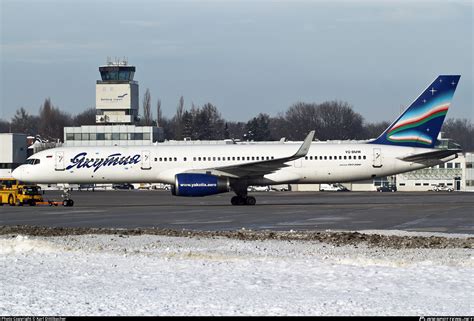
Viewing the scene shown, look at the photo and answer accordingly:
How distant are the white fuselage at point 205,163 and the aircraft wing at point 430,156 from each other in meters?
0.29

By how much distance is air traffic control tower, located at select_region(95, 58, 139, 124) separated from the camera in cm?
9575

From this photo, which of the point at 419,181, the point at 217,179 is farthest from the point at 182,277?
the point at 419,181

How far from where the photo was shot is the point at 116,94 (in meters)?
96.1

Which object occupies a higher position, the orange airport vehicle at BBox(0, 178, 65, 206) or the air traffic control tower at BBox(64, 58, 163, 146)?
the air traffic control tower at BBox(64, 58, 163, 146)

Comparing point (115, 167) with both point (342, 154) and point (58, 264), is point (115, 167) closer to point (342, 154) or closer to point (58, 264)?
point (342, 154)

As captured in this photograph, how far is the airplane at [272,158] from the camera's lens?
40531 millimetres

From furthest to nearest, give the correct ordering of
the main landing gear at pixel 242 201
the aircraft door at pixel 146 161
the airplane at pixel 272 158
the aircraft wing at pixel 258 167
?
the aircraft door at pixel 146 161 < the airplane at pixel 272 158 < the main landing gear at pixel 242 201 < the aircraft wing at pixel 258 167

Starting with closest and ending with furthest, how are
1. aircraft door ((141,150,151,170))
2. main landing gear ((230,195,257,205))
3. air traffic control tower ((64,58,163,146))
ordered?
main landing gear ((230,195,257,205)) < aircraft door ((141,150,151,170)) < air traffic control tower ((64,58,163,146))

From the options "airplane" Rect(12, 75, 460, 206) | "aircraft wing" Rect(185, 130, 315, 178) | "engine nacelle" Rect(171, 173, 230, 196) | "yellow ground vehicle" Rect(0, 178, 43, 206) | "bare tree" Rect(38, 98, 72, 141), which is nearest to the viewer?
"engine nacelle" Rect(171, 173, 230, 196)

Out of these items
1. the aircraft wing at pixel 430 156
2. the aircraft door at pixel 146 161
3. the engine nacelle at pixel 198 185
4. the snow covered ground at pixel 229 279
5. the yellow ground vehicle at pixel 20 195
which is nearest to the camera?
the snow covered ground at pixel 229 279

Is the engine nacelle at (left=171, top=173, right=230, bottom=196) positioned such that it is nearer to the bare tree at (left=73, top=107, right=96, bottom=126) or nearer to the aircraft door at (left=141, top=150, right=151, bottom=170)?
the aircraft door at (left=141, top=150, right=151, bottom=170)

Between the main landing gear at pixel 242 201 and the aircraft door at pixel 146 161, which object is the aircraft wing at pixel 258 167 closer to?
the main landing gear at pixel 242 201

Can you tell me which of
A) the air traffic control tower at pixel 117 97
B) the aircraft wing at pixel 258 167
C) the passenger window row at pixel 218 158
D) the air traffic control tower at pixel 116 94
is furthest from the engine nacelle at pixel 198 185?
the air traffic control tower at pixel 116 94

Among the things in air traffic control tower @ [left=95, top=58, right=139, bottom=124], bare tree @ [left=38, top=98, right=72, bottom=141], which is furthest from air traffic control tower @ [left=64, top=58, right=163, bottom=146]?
bare tree @ [left=38, top=98, right=72, bottom=141]
